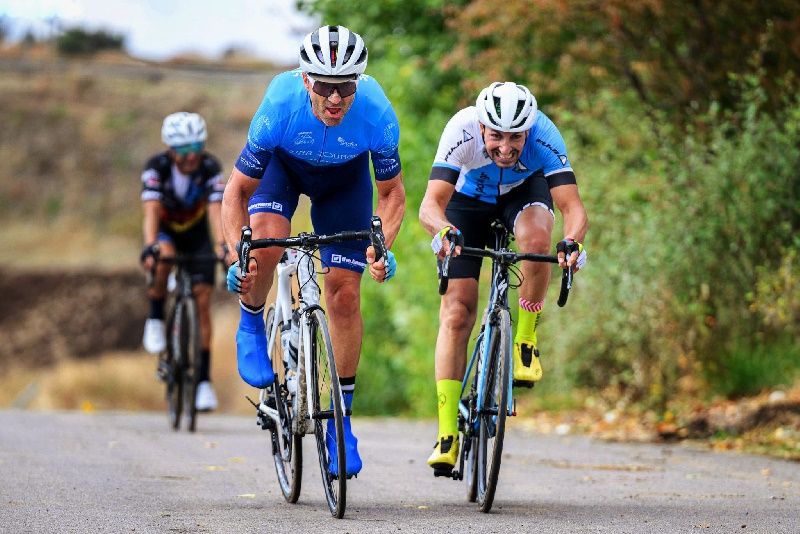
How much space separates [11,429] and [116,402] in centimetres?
1445

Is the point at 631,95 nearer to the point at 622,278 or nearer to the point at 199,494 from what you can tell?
the point at 622,278

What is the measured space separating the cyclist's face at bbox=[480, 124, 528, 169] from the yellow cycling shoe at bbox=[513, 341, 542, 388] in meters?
1.08

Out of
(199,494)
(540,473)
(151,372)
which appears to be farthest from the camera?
(151,372)

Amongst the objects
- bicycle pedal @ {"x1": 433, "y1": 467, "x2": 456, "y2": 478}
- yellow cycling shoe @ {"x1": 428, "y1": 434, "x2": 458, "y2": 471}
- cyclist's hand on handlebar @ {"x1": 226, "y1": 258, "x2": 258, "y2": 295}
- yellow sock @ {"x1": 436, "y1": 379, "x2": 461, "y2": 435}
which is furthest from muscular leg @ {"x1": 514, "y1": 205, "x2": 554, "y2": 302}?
cyclist's hand on handlebar @ {"x1": 226, "y1": 258, "x2": 258, "y2": 295}

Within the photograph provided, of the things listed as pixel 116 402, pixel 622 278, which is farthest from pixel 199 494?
pixel 116 402

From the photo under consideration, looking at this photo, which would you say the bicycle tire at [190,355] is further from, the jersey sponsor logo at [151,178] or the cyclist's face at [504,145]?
the cyclist's face at [504,145]

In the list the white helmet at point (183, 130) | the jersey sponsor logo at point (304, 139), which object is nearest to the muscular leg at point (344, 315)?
the jersey sponsor logo at point (304, 139)

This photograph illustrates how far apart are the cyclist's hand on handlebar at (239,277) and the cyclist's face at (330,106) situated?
2.75 ft

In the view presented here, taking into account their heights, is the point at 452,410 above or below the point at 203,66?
below

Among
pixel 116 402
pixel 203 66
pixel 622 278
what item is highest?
pixel 203 66

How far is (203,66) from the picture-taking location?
2566 inches

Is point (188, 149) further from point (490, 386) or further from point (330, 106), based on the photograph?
point (490, 386)

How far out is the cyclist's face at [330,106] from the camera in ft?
22.8

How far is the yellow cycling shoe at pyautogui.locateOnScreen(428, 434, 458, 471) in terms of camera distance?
24.4 feet
